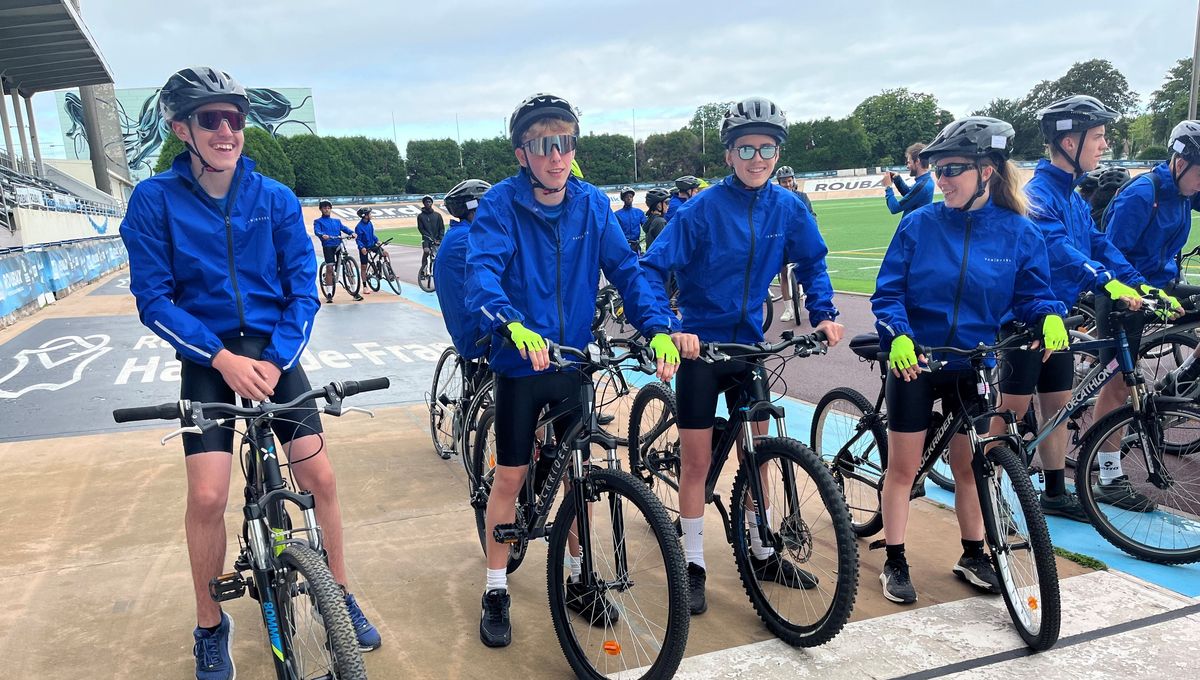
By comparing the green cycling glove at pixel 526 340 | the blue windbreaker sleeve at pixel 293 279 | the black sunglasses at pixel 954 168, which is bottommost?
the green cycling glove at pixel 526 340

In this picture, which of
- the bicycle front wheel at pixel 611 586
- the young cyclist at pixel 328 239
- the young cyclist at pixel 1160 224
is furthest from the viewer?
the young cyclist at pixel 328 239

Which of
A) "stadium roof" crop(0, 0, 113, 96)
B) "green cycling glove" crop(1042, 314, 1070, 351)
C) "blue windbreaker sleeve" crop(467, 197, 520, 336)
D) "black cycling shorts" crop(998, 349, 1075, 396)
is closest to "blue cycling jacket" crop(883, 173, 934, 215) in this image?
"black cycling shorts" crop(998, 349, 1075, 396)

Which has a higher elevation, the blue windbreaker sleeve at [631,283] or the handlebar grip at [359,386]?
the blue windbreaker sleeve at [631,283]

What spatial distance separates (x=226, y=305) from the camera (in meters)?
2.92

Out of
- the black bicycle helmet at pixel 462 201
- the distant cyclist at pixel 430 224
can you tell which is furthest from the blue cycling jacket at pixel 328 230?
the black bicycle helmet at pixel 462 201

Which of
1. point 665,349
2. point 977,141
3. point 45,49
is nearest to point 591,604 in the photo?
point 665,349

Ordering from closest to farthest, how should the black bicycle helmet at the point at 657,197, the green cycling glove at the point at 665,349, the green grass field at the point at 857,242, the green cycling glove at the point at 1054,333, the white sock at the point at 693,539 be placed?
the green cycling glove at the point at 665,349 → the green cycling glove at the point at 1054,333 → the white sock at the point at 693,539 → the black bicycle helmet at the point at 657,197 → the green grass field at the point at 857,242

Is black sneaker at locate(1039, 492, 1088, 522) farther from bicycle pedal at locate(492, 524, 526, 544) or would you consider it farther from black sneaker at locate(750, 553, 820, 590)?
bicycle pedal at locate(492, 524, 526, 544)

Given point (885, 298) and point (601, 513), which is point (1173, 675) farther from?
point (601, 513)

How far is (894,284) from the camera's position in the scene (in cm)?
345

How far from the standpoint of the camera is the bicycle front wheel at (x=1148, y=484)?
385 centimetres

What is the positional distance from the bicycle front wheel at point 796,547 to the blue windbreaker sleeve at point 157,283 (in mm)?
2071

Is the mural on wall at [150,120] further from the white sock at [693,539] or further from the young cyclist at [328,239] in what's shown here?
the white sock at [693,539]

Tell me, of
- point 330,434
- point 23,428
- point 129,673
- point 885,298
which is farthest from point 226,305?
point 23,428
